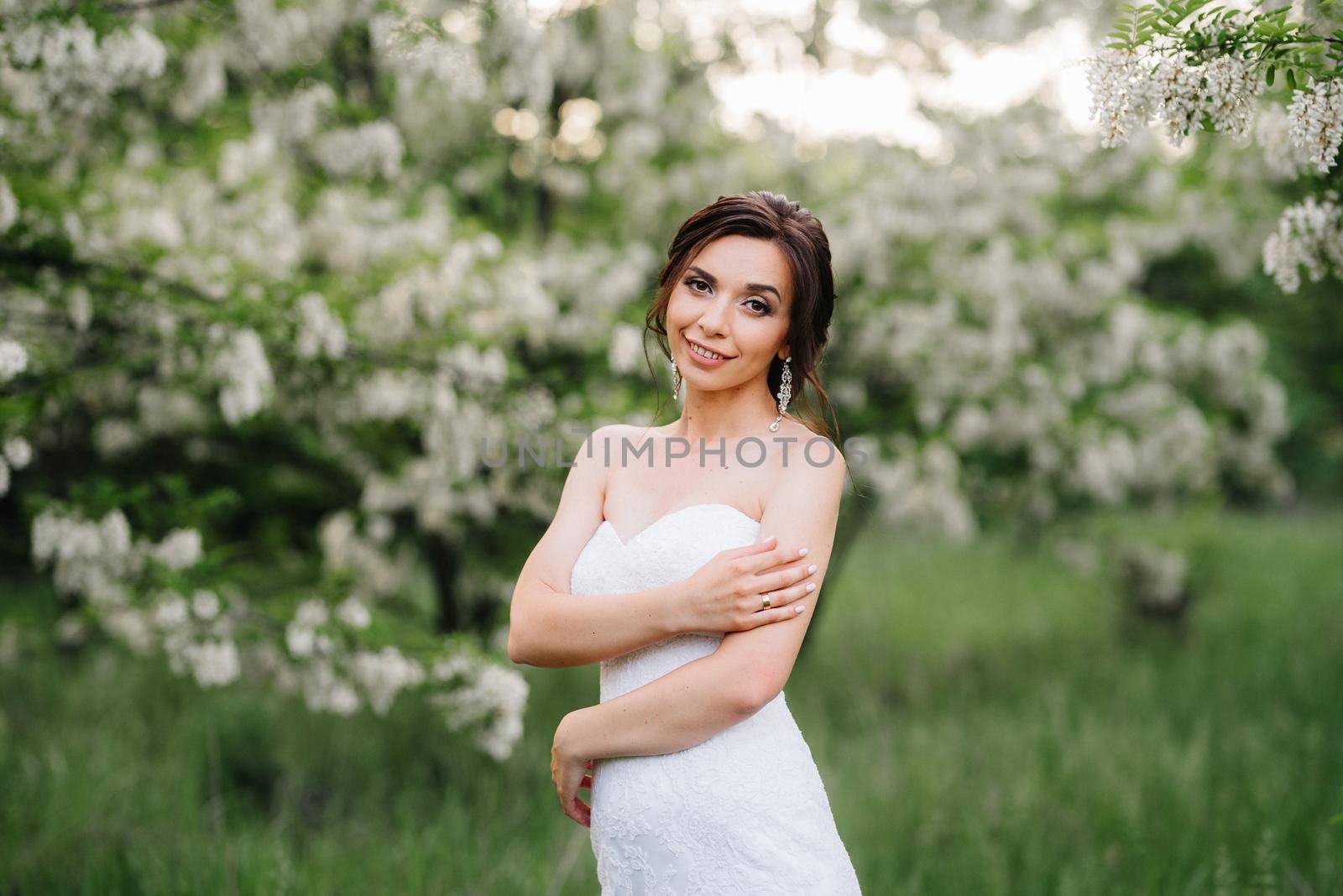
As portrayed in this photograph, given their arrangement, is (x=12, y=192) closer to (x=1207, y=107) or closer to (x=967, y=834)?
(x=1207, y=107)

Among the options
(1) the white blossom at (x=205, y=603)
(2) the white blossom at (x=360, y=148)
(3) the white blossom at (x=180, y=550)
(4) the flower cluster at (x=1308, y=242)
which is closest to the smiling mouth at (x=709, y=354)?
(4) the flower cluster at (x=1308, y=242)

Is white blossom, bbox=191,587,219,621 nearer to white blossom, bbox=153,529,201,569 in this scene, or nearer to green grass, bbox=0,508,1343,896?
white blossom, bbox=153,529,201,569

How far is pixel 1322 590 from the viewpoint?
9281 mm

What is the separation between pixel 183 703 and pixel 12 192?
370 centimetres

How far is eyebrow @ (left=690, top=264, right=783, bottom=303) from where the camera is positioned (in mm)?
1963

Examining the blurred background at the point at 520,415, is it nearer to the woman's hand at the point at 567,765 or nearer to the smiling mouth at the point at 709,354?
the smiling mouth at the point at 709,354

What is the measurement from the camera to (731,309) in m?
1.96

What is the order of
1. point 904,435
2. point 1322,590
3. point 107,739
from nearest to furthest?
point 107,739 < point 904,435 < point 1322,590

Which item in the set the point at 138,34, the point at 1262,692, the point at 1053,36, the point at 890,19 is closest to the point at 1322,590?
the point at 1262,692

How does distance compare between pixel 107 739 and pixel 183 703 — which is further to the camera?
pixel 183 703

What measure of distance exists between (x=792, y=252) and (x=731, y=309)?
0.17m

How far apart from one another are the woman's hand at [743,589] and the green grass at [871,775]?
2049mm

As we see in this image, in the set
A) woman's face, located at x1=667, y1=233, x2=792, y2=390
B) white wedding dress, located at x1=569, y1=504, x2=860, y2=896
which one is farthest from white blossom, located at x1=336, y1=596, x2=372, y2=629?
woman's face, located at x1=667, y1=233, x2=792, y2=390

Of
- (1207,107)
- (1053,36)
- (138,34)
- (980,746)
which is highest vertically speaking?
(1053,36)
